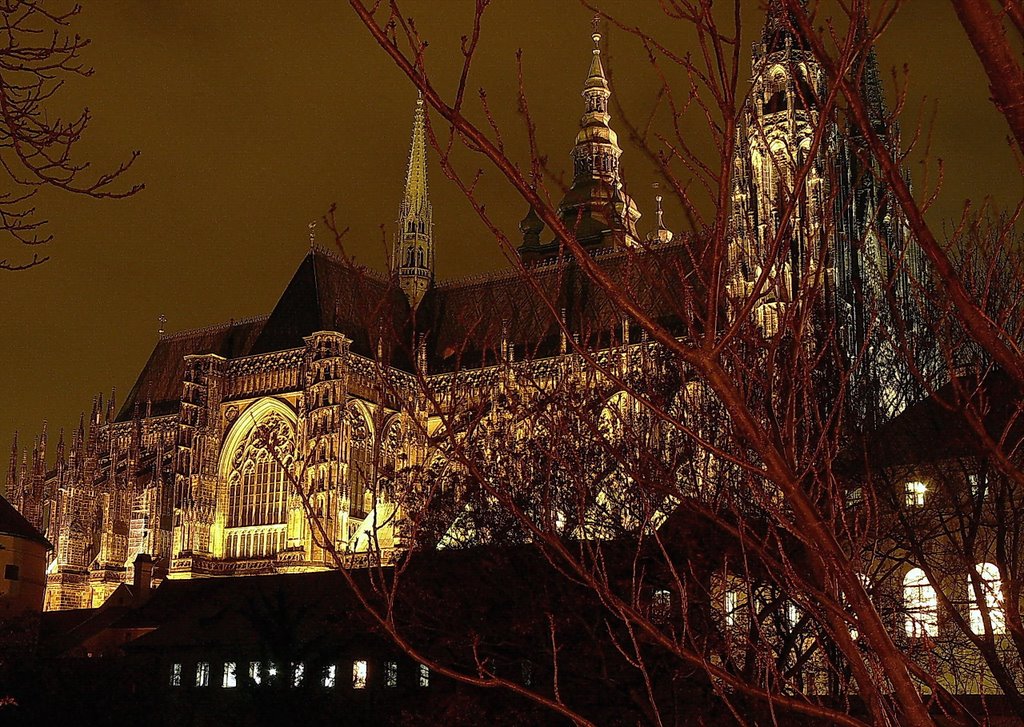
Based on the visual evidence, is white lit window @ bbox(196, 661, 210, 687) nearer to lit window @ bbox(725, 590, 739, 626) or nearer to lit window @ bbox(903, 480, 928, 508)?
lit window @ bbox(725, 590, 739, 626)

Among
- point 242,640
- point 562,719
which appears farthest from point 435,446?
point 242,640

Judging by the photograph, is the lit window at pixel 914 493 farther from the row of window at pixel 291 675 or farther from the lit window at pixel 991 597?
the row of window at pixel 291 675

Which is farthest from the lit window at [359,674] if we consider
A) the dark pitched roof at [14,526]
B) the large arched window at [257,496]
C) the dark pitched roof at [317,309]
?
the dark pitched roof at [317,309]

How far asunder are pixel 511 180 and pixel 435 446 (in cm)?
148

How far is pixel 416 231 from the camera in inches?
2344

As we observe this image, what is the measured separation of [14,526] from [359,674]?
17.6 metres

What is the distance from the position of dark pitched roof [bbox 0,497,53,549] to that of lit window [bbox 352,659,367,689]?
16.7 m

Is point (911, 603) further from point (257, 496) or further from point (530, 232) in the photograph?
point (530, 232)

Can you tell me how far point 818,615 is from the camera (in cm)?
→ 380

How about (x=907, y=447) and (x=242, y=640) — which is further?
(x=242, y=640)

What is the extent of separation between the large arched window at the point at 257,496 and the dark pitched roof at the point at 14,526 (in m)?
6.09

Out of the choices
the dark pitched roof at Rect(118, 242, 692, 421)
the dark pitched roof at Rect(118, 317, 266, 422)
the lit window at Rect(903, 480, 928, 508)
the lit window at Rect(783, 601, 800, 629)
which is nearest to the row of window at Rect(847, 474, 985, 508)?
the lit window at Rect(903, 480, 928, 508)

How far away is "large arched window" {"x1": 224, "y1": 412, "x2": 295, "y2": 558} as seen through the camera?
145 feet

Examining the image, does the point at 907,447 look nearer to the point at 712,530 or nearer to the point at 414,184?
the point at 712,530
